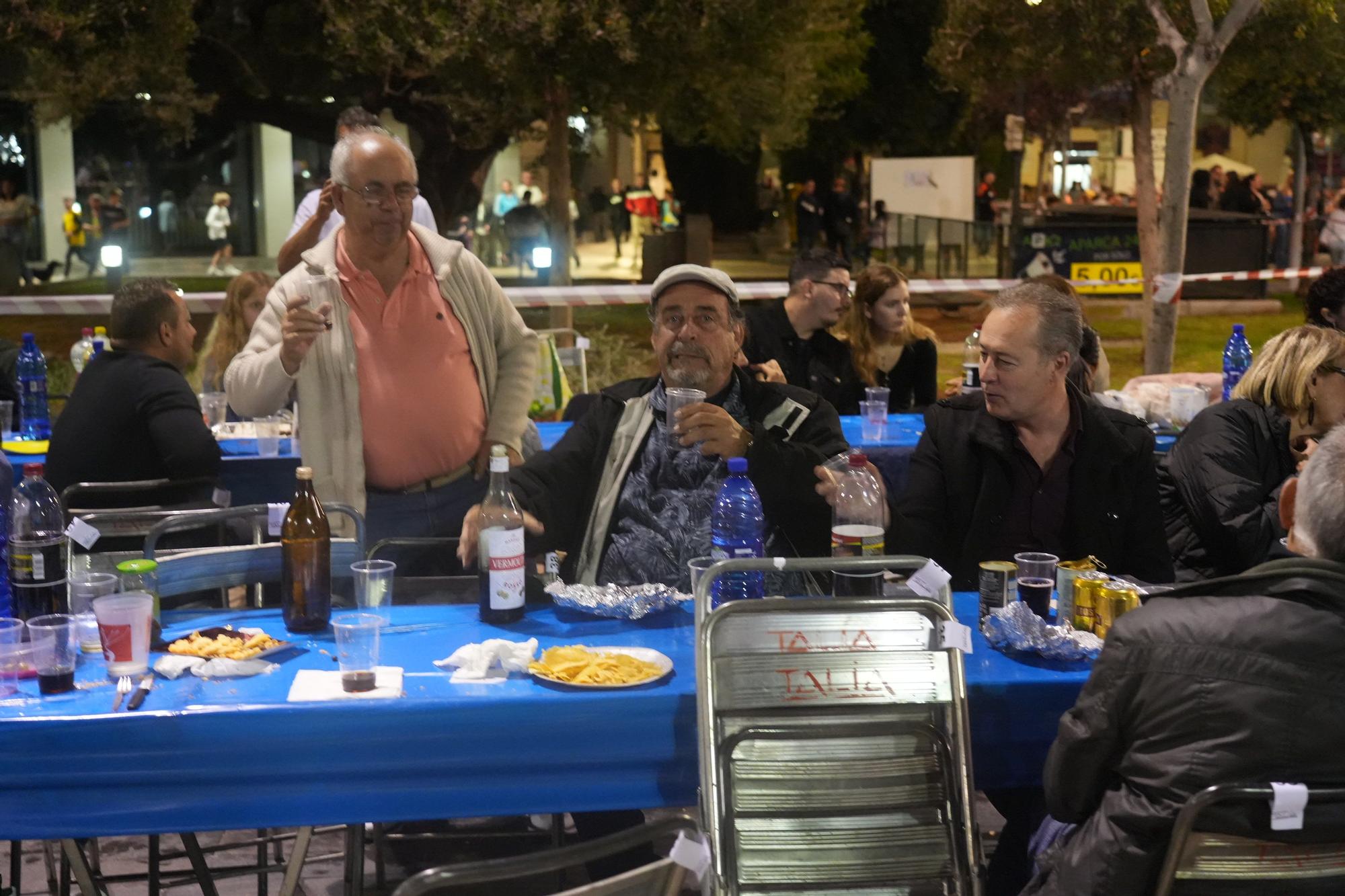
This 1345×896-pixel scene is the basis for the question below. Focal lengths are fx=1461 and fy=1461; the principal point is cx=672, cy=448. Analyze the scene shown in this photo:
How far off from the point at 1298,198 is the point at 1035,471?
2207 centimetres

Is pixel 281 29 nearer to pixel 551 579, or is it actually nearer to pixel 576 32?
pixel 576 32

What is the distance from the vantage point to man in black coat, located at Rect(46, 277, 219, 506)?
5.27 meters

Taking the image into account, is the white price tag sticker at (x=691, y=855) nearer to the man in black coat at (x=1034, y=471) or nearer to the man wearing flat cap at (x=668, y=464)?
the man wearing flat cap at (x=668, y=464)

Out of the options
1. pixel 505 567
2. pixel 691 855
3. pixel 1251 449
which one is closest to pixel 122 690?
pixel 505 567

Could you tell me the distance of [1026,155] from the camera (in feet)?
162

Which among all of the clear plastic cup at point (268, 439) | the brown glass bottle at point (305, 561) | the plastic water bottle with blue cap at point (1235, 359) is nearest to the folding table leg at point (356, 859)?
the brown glass bottle at point (305, 561)

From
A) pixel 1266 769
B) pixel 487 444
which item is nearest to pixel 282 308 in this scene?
pixel 487 444

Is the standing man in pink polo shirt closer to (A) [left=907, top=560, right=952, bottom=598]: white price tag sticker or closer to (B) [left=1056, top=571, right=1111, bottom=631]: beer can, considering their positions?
(A) [left=907, top=560, right=952, bottom=598]: white price tag sticker

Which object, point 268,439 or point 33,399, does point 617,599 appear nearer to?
point 268,439

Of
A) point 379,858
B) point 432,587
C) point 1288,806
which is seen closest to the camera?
point 1288,806

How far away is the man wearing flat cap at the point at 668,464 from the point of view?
3.90 m

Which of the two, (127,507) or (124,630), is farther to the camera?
(127,507)

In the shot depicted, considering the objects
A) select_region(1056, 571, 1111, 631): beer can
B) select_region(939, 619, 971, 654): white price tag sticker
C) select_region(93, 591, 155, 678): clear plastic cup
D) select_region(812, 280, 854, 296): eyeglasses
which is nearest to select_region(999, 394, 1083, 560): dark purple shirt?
select_region(1056, 571, 1111, 631): beer can

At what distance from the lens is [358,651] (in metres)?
2.99
